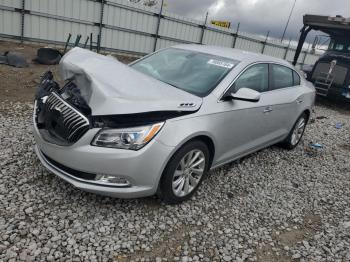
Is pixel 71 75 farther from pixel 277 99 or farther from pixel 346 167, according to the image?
pixel 346 167

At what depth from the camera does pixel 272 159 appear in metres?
5.05

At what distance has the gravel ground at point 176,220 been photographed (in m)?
2.58

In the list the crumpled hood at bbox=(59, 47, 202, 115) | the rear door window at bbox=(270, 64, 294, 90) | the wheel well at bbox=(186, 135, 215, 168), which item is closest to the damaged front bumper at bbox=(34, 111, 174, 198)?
the crumpled hood at bbox=(59, 47, 202, 115)

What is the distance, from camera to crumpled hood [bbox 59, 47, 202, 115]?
270 cm

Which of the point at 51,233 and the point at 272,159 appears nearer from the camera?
the point at 51,233

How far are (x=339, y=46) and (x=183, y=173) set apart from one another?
10.3 m

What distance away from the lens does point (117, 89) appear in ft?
9.37

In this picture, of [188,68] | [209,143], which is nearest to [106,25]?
[188,68]

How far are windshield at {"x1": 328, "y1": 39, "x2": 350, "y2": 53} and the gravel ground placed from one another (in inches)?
319

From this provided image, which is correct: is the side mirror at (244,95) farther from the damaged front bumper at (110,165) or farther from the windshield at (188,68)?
the damaged front bumper at (110,165)

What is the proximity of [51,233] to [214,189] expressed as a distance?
6.27 ft

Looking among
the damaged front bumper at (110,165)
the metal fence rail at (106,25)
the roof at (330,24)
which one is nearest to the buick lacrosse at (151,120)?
the damaged front bumper at (110,165)

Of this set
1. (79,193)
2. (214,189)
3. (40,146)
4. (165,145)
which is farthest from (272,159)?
(40,146)

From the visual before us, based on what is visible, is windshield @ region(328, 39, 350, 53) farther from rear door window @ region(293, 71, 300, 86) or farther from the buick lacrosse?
the buick lacrosse
